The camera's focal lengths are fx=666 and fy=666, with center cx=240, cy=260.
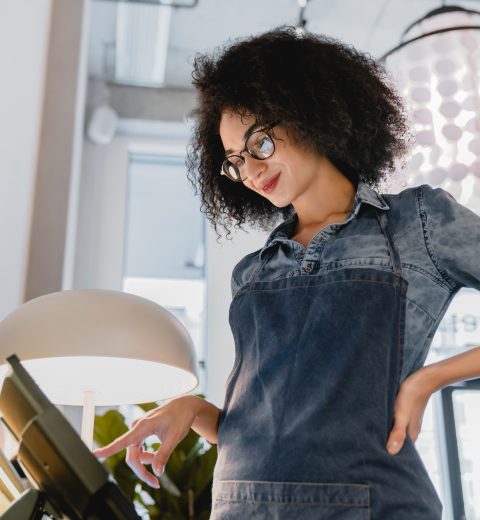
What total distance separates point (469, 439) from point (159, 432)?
115 inches

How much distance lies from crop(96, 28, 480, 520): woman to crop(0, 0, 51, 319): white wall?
0.81 m

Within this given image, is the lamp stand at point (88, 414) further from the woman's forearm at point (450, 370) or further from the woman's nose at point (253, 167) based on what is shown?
the woman's forearm at point (450, 370)

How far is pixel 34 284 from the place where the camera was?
217 cm

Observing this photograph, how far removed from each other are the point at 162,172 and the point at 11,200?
2150mm

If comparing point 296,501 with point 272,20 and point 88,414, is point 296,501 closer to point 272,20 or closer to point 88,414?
point 88,414

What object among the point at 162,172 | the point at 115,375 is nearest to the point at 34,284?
the point at 115,375

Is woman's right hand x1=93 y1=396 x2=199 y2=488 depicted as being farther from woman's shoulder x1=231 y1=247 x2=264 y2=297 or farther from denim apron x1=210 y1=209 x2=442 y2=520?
woman's shoulder x1=231 y1=247 x2=264 y2=297

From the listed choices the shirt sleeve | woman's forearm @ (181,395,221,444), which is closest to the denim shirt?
the shirt sleeve

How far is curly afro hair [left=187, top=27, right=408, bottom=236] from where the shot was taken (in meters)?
1.08

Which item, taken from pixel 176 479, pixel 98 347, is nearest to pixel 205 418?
pixel 98 347

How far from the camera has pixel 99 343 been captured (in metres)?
1.03

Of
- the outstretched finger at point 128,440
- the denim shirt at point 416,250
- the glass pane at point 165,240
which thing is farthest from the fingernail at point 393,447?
the glass pane at point 165,240

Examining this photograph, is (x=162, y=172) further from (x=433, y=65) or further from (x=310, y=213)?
(x=310, y=213)

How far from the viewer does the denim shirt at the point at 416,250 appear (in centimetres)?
84
